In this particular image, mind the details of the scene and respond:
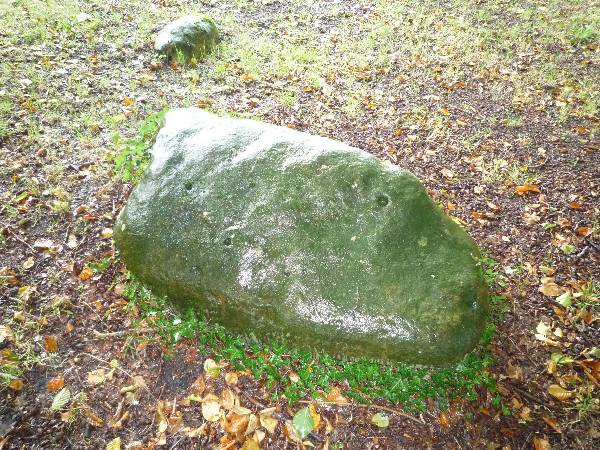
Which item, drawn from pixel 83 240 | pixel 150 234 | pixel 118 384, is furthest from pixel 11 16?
pixel 118 384

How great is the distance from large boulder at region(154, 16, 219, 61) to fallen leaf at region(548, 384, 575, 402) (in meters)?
6.11

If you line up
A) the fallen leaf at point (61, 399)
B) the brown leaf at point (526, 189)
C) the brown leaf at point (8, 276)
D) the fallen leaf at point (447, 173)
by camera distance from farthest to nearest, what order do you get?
the fallen leaf at point (447, 173) < the brown leaf at point (526, 189) < the brown leaf at point (8, 276) < the fallen leaf at point (61, 399)

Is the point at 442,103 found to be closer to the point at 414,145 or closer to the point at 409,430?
the point at 414,145

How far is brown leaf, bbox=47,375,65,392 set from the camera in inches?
104

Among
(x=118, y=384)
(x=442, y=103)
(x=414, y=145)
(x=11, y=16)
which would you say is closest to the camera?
(x=118, y=384)

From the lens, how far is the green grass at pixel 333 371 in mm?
2570

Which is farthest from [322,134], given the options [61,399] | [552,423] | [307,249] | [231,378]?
[61,399]

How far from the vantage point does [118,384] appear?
271 centimetres

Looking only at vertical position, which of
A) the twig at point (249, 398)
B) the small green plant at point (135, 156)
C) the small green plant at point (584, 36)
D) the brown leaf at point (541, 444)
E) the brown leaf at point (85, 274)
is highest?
the small green plant at point (584, 36)

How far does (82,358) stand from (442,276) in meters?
2.68

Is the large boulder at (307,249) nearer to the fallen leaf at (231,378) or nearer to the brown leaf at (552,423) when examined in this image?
the fallen leaf at (231,378)

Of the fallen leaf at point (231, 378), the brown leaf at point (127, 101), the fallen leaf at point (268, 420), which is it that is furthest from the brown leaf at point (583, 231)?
the brown leaf at point (127, 101)

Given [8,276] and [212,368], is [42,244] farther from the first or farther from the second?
→ [212,368]

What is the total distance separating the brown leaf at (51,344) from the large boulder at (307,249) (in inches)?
30.7
